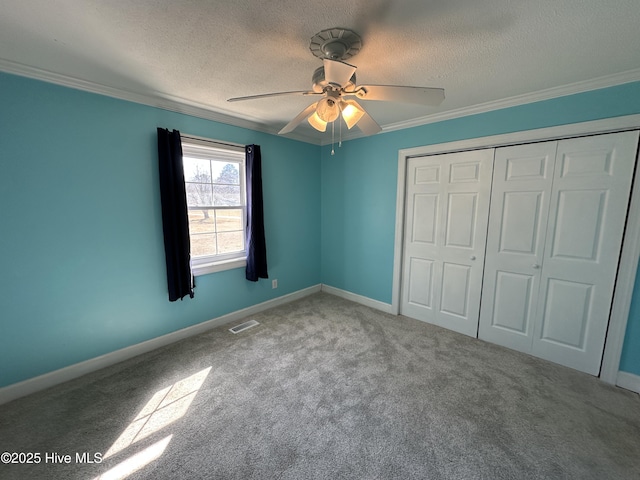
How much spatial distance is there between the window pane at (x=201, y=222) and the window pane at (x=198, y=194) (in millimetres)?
97

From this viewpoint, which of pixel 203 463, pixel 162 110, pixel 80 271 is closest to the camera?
pixel 203 463

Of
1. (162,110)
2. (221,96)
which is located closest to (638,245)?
(221,96)

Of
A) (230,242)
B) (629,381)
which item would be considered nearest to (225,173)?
(230,242)

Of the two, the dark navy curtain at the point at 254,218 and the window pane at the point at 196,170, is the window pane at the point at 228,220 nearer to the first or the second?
the dark navy curtain at the point at 254,218

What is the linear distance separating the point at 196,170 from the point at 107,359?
1950 mm

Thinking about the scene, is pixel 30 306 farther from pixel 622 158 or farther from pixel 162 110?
pixel 622 158

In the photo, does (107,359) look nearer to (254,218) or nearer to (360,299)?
(254,218)

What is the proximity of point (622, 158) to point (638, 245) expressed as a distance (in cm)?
66

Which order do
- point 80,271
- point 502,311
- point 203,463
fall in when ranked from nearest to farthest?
point 203,463, point 80,271, point 502,311

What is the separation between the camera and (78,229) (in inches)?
80.2

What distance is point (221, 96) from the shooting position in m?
2.28

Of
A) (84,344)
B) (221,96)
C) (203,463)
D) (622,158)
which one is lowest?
(203,463)

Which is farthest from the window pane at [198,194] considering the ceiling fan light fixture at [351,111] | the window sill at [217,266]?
the ceiling fan light fixture at [351,111]

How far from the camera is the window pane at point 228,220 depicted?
9.74 feet
